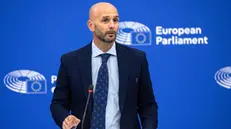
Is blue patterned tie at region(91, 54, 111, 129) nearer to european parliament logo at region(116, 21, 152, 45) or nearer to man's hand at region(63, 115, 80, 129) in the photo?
man's hand at region(63, 115, 80, 129)

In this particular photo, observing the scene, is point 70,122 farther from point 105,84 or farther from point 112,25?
point 112,25

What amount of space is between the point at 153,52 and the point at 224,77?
788 millimetres

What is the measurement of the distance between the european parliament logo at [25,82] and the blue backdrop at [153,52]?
0.03ft

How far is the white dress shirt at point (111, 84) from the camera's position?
8.87 ft

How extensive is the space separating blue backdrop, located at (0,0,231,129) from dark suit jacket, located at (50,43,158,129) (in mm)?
1896

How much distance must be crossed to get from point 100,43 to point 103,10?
21 cm

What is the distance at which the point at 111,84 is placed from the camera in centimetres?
277

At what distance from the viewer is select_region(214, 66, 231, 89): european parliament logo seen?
187 inches

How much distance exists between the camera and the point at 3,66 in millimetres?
4812

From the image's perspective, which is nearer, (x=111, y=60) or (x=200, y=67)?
(x=111, y=60)

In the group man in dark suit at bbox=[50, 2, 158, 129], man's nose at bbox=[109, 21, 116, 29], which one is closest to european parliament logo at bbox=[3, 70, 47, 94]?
man in dark suit at bbox=[50, 2, 158, 129]

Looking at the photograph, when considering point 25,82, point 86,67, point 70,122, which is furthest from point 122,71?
point 25,82

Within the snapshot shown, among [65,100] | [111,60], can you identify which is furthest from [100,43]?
[65,100]

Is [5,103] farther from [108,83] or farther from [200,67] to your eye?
[108,83]
